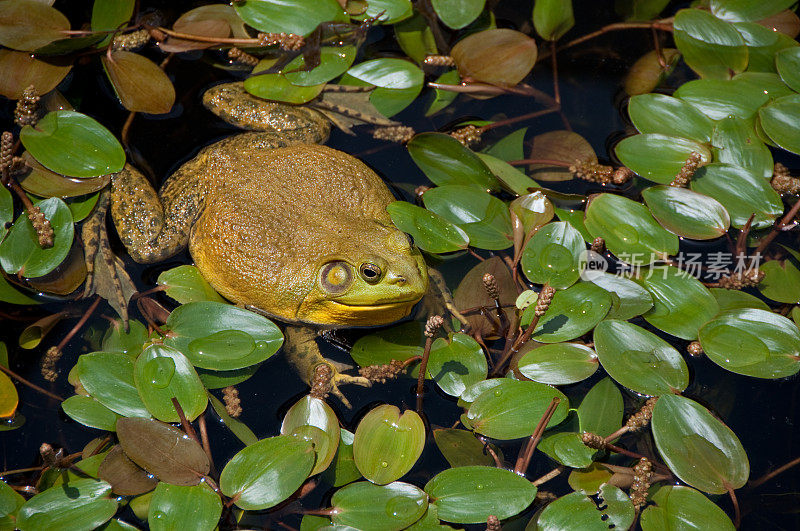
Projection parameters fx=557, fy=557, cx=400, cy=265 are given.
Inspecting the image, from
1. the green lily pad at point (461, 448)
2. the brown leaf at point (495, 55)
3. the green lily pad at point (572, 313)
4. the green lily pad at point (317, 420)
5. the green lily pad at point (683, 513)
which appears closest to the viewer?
the green lily pad at point (683, 513)

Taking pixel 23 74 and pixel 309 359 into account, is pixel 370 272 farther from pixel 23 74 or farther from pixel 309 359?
pixel 23 74

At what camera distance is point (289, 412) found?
2.46m

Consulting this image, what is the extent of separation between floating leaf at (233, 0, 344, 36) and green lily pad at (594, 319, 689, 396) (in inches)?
93.1

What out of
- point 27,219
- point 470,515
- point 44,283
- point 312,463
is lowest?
point 470,515

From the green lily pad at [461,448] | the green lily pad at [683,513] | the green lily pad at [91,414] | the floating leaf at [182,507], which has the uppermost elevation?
the green lily pad at [91,414]

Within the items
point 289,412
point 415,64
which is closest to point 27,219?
point 289,412

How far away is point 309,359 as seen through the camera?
9.25 ft

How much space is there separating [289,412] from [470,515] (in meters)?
0.88

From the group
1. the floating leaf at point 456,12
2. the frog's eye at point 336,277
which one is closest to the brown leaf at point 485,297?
the frog's eye at point 336,277

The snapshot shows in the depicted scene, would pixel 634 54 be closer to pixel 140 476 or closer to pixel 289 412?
pixel 289 412

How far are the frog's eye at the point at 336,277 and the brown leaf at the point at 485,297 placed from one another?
583mm

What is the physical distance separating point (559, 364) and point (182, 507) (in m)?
1.68

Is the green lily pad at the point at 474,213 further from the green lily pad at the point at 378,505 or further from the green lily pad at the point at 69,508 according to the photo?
the green lily pad at the point at 69,508

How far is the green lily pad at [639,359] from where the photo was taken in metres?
2.50
